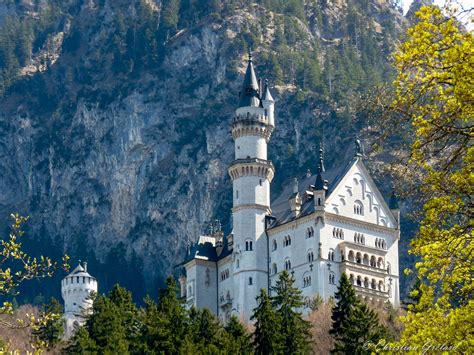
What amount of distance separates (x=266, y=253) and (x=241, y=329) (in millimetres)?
38785

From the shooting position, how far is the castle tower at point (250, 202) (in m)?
122

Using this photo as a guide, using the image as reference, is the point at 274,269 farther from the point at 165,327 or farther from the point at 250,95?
the point at 165,327

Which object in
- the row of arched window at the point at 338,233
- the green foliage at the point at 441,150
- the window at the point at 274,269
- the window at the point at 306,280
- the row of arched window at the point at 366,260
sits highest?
the row of arched window at the point at 338,233

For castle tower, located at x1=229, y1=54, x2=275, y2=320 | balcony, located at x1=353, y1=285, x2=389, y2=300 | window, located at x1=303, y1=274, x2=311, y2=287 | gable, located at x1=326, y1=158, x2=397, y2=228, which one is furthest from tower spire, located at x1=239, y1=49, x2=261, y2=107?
balcony, located at x1=353, y1=285, x2=389, y2=300

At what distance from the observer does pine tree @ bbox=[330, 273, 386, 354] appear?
7712 centimetres

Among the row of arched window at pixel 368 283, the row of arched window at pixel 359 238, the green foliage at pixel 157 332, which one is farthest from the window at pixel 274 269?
the green foliage at pixel 157 332

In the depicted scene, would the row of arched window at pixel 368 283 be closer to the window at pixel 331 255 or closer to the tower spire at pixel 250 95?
the window at pixel 331 255

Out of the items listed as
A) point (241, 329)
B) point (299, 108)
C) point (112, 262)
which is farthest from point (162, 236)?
point (241, 329)

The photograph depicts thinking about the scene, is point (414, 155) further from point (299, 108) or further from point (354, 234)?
point (299, 108)

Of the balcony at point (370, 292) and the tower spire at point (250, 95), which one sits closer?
the balcony at point (370, 292)

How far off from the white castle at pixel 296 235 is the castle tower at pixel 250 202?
9 centimetres

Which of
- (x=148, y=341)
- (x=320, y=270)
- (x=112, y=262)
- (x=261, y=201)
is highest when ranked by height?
(x=112, y=262)

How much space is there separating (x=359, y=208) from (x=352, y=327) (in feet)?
152

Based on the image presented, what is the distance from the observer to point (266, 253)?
12412cm
